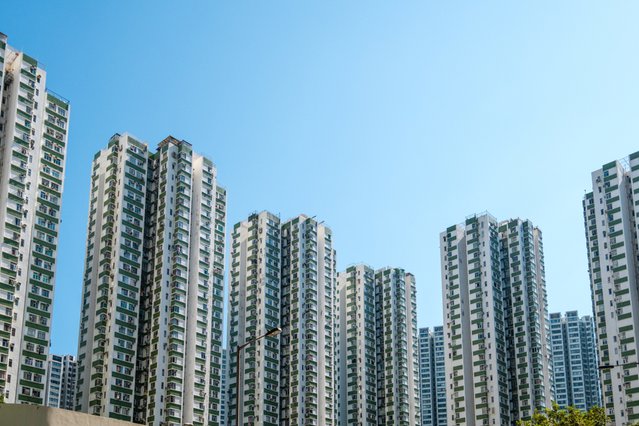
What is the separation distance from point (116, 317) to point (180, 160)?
2829cm

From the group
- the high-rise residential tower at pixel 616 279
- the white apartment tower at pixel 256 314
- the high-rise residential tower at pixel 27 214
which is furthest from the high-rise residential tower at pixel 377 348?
the high-rise residential tower at pixel 27 214

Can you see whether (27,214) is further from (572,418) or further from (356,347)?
(356,347)

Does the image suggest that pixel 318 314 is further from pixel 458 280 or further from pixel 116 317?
pixel 116 317

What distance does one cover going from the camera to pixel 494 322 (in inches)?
6127

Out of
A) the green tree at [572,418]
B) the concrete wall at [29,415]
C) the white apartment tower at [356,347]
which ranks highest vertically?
the white apartment tower at [356,347]

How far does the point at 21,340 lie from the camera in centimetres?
11056

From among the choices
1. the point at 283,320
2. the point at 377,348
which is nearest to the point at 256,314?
the point at 283,320

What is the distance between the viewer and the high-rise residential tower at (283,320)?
150625 mm

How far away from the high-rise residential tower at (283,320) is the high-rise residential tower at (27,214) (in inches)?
1730

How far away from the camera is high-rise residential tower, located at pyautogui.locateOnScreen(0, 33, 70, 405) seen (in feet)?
360

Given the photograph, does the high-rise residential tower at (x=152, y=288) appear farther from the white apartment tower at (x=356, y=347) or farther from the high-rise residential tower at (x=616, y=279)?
the high-rise residential tower at (x=616, y=279)

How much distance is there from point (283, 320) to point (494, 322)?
37.5m

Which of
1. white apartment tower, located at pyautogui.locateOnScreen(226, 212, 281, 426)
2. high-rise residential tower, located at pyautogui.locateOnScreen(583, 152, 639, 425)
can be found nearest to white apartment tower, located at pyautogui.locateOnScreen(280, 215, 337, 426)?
white apartment tower, located at pyautogui.locateOnScreen(226, 212, 281, 426)

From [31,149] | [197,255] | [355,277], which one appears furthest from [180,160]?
[355,277]
